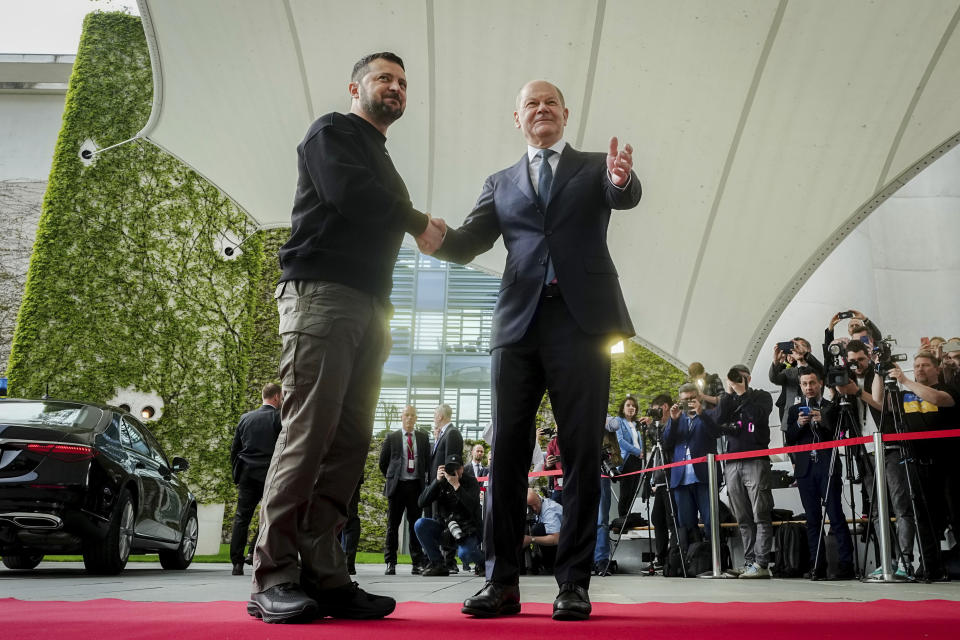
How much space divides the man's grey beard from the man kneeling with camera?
4.74 metres

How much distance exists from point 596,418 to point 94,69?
1476 cm

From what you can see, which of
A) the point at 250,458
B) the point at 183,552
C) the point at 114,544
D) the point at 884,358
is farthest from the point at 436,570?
the point at 884,358

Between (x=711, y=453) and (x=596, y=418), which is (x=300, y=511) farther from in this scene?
(x=711, y=453)

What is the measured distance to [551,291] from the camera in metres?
2.65

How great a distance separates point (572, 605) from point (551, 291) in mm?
1008

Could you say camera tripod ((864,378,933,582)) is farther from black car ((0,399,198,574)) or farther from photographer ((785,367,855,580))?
black car ((0,399,198,574))

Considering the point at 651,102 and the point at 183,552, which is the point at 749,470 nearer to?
the point at 651,102

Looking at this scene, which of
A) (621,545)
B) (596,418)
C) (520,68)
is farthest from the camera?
(621,545)

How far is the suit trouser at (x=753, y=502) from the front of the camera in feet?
20.4

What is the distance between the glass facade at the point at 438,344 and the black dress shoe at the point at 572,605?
14240 mm

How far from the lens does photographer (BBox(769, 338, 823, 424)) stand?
6789mm

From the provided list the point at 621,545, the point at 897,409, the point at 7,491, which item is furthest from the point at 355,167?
the point at 621,545

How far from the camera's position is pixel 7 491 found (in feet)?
17.0

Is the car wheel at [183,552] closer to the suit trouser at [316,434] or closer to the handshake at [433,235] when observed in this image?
the suit trouser at [316,434]
